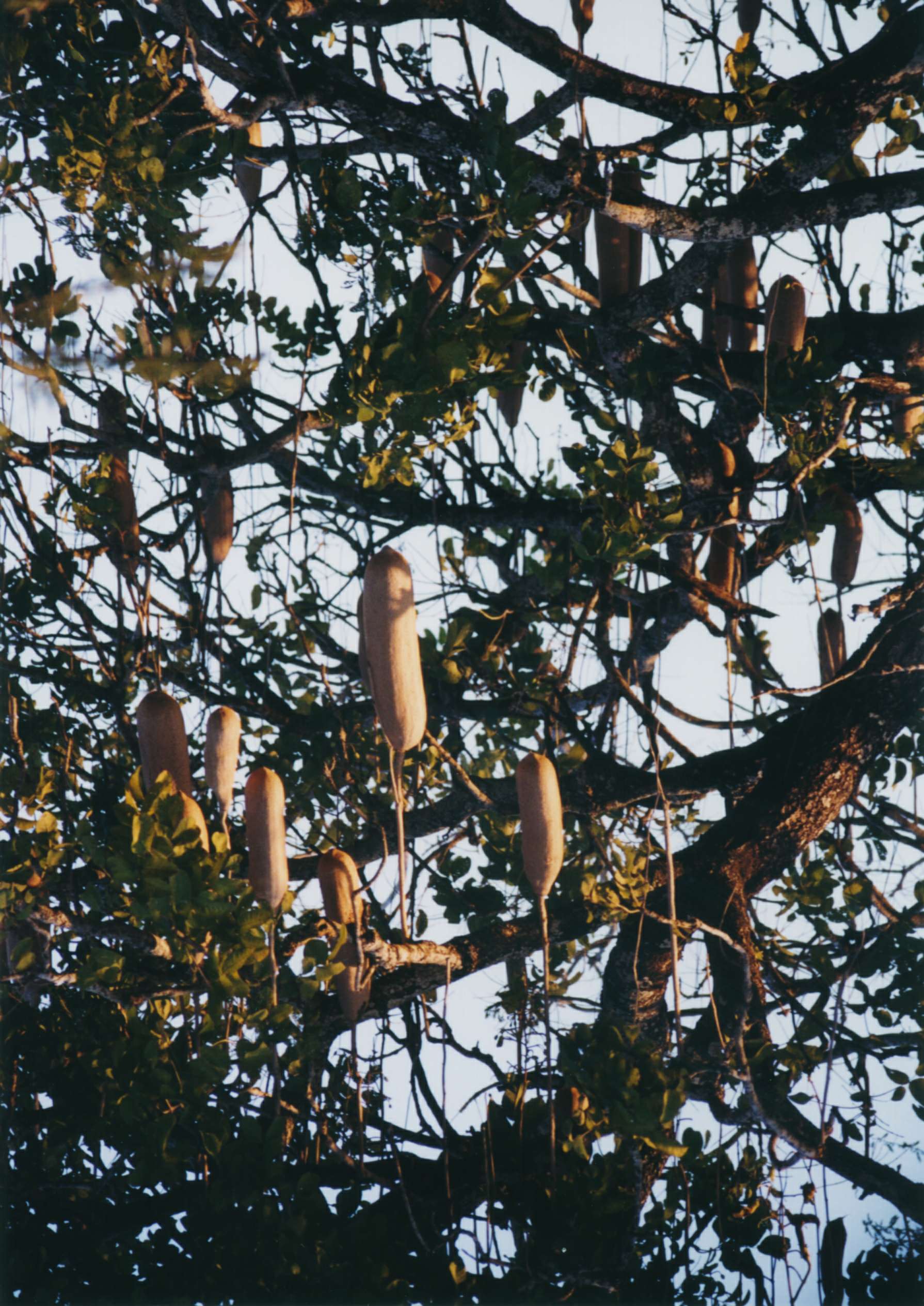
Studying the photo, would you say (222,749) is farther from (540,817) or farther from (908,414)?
(908,414)

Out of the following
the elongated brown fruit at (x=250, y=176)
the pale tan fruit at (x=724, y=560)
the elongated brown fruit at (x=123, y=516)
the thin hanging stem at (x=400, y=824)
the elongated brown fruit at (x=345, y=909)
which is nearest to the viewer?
the thin hanging stem at (x=400, y=824)

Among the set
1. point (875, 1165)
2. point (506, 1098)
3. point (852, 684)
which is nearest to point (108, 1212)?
point (506, 1098)

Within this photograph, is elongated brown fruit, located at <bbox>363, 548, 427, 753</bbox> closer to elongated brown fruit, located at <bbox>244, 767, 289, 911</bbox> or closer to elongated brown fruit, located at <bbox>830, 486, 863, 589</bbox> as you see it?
elongated brown fruit, located at <bbox>244, 767, 289, 911</bbox>

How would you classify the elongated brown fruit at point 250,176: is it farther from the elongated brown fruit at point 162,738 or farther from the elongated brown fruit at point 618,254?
A: the elongated brown fruit at point 162,738

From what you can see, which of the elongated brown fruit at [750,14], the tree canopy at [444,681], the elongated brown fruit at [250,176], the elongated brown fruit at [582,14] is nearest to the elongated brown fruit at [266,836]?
the tree canopy at [444,681]

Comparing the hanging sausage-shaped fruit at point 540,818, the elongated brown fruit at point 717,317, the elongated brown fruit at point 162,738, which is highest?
the elongated brown fruit at point 717,317

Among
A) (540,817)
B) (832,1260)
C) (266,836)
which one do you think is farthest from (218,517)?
(832,1260)

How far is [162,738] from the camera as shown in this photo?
3.21 ft

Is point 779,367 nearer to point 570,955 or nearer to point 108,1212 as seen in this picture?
point 570,955

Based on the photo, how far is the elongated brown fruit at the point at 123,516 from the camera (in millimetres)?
1196

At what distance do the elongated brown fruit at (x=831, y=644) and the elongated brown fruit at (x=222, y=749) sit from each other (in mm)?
830

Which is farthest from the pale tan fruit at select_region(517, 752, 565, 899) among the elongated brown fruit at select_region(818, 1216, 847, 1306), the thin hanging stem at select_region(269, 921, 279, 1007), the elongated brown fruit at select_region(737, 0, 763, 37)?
the elongated brown fruit at select_region(737, 0, 763, 37)

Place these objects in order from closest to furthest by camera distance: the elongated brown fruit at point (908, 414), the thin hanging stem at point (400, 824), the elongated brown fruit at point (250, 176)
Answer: the thin hanging stem at point (400, 824), the elongated brown fruit at point (250, 176), the elongated brown fruit at point (908, 414)

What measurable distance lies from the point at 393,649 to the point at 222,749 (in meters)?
0.29
